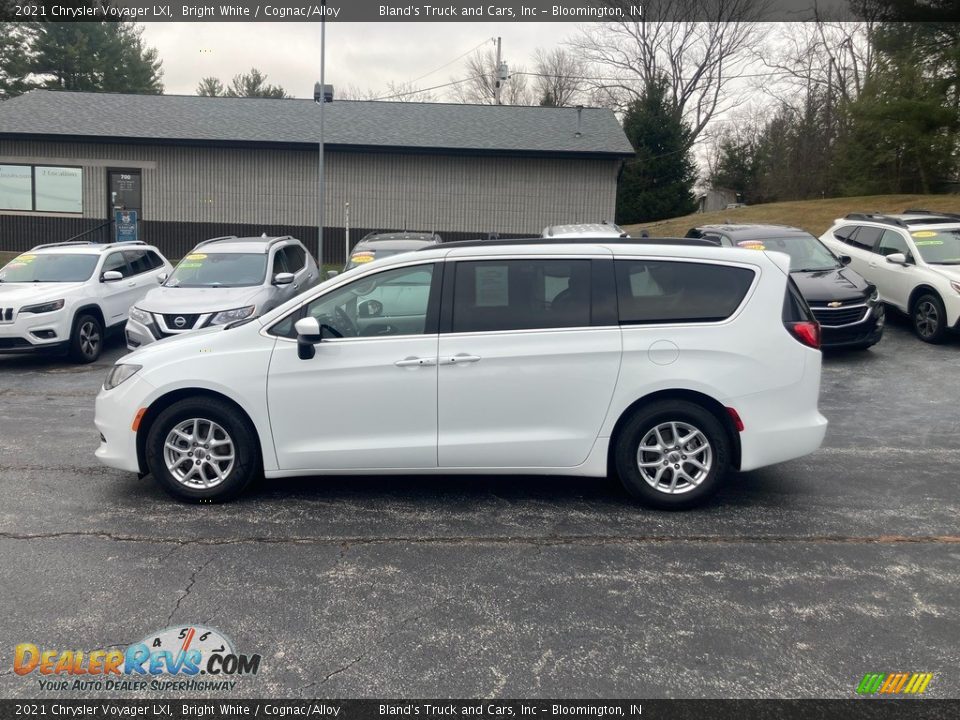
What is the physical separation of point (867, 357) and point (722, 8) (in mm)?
39255

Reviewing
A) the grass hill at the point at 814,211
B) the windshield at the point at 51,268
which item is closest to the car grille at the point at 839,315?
the windshield at the point at 51,268

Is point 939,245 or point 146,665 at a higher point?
point 939,245

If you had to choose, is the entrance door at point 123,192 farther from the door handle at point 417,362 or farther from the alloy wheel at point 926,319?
the door handle at point 417,362

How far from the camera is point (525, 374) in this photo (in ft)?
19.0

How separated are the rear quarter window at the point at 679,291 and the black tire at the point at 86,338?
9068 millimetres

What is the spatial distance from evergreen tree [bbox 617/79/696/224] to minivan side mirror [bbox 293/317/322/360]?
32346mm

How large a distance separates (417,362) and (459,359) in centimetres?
28

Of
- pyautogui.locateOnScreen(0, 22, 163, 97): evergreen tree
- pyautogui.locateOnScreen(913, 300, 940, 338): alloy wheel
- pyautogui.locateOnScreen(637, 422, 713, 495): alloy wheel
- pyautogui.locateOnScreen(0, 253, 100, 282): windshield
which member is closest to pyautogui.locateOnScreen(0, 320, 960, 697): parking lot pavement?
pyautogui.locateOnScreen(637, 422, 713, 495): alloy wheel

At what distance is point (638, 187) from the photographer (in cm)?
3675

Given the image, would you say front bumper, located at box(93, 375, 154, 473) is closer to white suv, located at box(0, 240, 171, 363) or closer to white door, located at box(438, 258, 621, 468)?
white door, located at box(438, 258, 621, 468)

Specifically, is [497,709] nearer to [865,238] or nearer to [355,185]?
[865,238]

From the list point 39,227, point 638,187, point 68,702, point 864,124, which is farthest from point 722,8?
point 68,702

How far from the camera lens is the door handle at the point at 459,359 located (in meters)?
5.82

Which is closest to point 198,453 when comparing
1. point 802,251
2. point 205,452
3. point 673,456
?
point 205,452
